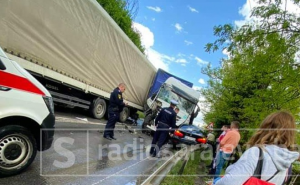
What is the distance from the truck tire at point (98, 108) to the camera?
10344mm

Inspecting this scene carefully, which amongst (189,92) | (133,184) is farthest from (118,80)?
(133,184)

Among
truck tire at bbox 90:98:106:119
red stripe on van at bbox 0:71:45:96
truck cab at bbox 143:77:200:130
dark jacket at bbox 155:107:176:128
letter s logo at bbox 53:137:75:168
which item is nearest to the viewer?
red stripe on van at bbox 0:71:45:96

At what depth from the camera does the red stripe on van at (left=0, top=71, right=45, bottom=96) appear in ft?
9.69

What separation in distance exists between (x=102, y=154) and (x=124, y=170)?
957mm

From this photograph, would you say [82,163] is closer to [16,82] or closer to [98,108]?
[16,82]

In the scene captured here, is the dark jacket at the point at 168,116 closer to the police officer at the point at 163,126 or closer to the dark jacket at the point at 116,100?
the police officer at the point at 163,126

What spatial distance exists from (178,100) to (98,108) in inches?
177

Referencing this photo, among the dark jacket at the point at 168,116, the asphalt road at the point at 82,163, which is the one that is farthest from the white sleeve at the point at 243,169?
the dark jacket at the point at 168,116

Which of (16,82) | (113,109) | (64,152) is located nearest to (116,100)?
(113,109)

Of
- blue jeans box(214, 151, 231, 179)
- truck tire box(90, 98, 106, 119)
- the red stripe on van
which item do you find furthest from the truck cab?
the red stripe on van

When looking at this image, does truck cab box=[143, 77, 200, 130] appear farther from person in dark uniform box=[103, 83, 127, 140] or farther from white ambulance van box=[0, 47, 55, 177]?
white ambulance van box=[0, 47, 55, 177]

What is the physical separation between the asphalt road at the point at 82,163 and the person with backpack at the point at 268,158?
2.78 meters

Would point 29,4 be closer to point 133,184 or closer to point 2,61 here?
point 2,61

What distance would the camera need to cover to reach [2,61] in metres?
3.01
